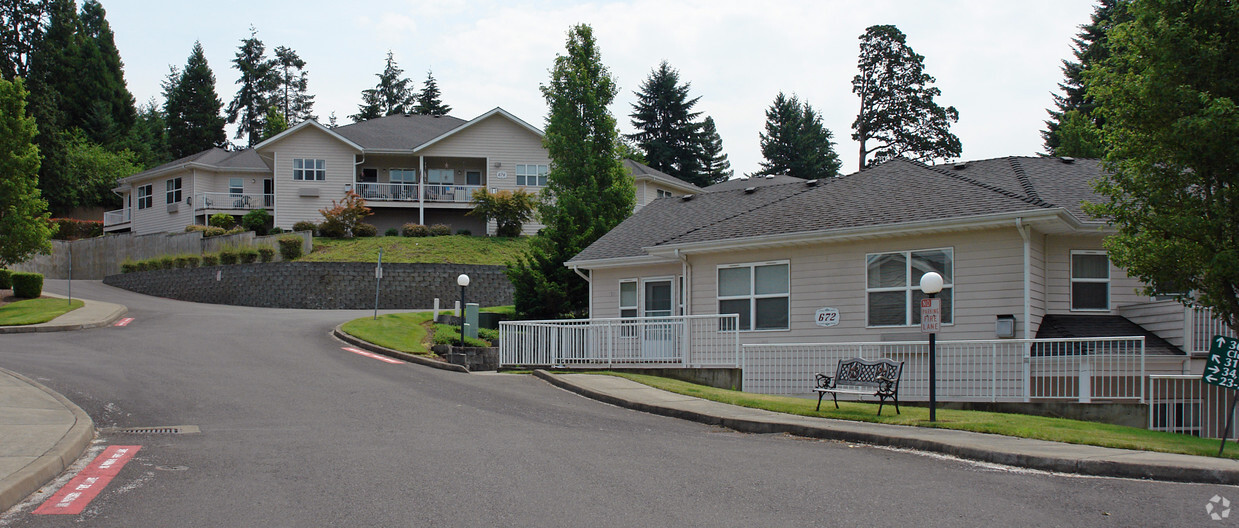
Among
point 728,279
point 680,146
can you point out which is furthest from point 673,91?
point 728,279

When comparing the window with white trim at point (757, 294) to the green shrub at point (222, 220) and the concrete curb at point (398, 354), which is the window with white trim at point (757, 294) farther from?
the green shrub at point (222, 220)

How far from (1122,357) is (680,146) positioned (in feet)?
186

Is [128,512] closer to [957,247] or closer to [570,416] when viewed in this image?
[570,416]

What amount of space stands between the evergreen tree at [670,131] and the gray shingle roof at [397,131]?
16830mm

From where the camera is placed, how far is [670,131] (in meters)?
70.9

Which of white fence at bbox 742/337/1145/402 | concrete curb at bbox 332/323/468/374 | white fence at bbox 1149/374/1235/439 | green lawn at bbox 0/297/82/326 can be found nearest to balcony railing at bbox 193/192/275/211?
green lawn at bbox 0/297/82/326

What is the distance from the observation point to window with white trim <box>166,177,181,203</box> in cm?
5241

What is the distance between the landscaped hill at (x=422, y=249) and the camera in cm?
4122

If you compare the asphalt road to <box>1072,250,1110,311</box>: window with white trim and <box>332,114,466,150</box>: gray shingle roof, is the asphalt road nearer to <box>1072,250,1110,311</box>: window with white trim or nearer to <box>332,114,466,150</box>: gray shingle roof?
<box>1072,250,1110,311</box>: window with white trim

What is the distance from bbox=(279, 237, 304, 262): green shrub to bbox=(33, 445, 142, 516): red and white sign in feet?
98.6

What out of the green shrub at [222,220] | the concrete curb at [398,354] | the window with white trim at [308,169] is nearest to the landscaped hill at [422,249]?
the window with white trim at [308,169]

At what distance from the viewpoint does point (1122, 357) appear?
15.3m

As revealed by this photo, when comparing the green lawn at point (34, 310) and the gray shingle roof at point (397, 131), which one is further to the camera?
the gray shingle roof at point (397, 131)

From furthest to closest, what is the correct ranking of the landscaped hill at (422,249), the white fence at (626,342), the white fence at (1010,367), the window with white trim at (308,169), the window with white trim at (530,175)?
the window with white trim at (530,175)
the window with white trim at (308,169)
the landscaped hill at (422,249)
the white fence at (626,342)
the white fence at (1010,367)
